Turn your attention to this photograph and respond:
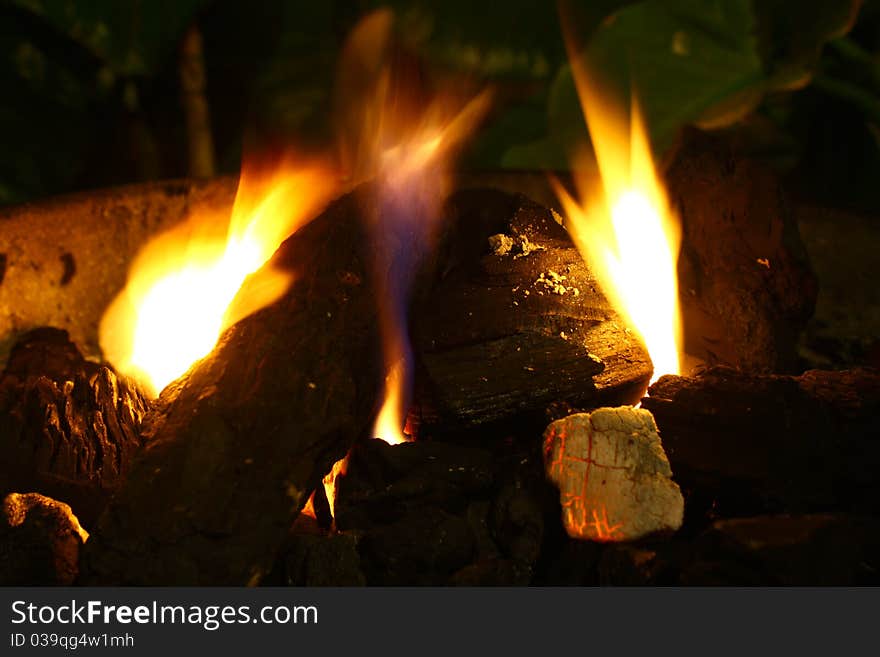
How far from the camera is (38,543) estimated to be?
3.25ft

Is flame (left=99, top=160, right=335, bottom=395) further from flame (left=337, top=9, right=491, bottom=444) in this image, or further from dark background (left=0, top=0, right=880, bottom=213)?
dark background (left=0, top=0, right=880, bottom=213)

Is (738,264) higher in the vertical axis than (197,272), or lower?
lower

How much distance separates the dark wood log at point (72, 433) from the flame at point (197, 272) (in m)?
0.10

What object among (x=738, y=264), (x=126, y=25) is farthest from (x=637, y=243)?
(x=126, y=25)

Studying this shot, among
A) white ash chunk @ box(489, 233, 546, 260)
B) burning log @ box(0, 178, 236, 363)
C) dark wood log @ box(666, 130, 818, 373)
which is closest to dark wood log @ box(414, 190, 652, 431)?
white ash chunk @ box(489, 233, 546, 260)

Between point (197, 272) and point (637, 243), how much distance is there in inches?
31.0

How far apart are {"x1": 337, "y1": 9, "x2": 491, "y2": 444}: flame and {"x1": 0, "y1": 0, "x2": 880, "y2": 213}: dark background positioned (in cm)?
53

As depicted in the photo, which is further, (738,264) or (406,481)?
(738,264)

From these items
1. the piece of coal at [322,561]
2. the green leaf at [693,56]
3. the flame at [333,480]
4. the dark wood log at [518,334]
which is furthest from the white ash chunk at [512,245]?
the green leaf at [693,56]

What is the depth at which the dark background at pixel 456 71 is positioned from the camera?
6.79 ft

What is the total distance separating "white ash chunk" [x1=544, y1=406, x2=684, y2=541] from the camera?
997mm

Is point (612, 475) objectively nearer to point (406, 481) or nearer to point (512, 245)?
point (406, 481)

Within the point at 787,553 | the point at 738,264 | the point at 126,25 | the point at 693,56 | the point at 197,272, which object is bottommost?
the point at 787,553
